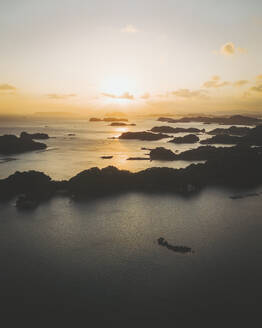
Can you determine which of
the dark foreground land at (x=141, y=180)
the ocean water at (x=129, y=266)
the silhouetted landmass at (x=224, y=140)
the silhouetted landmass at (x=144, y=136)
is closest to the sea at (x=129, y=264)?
the ocean water at (x=129, y=266)

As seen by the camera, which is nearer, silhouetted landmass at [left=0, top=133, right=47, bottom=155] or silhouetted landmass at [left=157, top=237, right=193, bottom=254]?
silhouetted landmass at [left=157, top=237, right=193, bottom=254]

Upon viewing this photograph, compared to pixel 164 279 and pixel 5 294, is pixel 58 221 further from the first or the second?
pixel 164 279

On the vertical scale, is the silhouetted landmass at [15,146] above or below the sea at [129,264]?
above

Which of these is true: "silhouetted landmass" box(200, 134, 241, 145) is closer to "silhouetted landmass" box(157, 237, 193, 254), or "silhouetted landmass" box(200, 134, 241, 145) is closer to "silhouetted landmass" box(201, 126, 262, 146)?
"silhouetted landmass" box(201, 126, 262, 146)

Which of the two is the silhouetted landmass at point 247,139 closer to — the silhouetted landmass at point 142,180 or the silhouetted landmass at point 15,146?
the silhouetted landmass at point 142,180

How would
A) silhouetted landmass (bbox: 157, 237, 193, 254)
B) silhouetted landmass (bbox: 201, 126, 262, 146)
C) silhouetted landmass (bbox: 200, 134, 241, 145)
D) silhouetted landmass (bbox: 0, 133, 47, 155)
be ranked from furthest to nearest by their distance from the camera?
silhouetted landmass (bbox: 200, 134, 241, 145) → silhouetted landmass (bbox: 201, 126, 262, 146) → silhouetted landmass (bbox: 0, 133, 47, 155) → silhouetted landmass (bbox: 157, 237, 193, 254)

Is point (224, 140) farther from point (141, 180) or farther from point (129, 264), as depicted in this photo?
point (129, 264)

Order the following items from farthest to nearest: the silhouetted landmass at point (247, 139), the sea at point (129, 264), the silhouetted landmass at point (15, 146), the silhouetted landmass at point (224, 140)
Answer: the silhouetted landmass at point (224, 140), the silhouetted landmass at point (247, 139), the silhouetted landmass at point (15, 146), the sea at point (129, 264)

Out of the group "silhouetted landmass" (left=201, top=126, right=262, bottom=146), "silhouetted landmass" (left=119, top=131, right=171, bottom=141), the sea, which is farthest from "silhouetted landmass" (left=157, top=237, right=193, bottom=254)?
"silhouetted landmass" (left=119, top=131, right=171, bottom=141)
